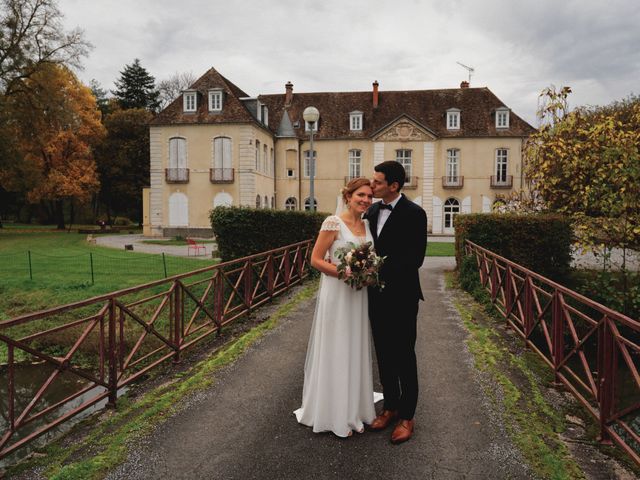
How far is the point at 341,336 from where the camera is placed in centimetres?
402

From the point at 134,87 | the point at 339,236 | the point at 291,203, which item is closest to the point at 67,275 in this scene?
the point at 339,236

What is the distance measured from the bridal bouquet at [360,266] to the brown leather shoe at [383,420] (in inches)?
45.6

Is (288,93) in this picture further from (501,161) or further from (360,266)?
(360,266)

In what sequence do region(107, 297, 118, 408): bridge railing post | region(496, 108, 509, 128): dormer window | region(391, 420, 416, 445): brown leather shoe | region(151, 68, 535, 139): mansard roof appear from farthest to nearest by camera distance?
region(496, 108, 509, 128): dormer window, region(151, 68, 535, 139): mansard roof, region(107, 297, 118, 408): bridge railing post, region(391, 420, 416, 445): brown leather shoe

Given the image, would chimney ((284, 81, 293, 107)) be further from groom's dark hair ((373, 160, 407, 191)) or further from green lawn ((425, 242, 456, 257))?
groom's dark hair ((373, 160, 407, 191))

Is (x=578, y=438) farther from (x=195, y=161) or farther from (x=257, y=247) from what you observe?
(x=195, y=161)

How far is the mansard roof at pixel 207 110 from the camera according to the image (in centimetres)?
3042

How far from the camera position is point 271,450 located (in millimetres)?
3805

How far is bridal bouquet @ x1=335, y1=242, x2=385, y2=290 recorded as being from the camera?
3791 mm

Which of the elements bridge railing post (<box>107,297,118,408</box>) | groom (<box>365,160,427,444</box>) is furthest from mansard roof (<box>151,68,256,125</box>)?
groom (<box>365,160,427,444</box>)

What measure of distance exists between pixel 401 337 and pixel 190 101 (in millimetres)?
30182

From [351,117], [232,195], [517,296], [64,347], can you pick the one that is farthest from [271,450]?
[351,117]

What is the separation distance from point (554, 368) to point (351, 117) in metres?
31.6

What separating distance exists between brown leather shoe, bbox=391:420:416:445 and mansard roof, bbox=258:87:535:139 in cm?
3185
